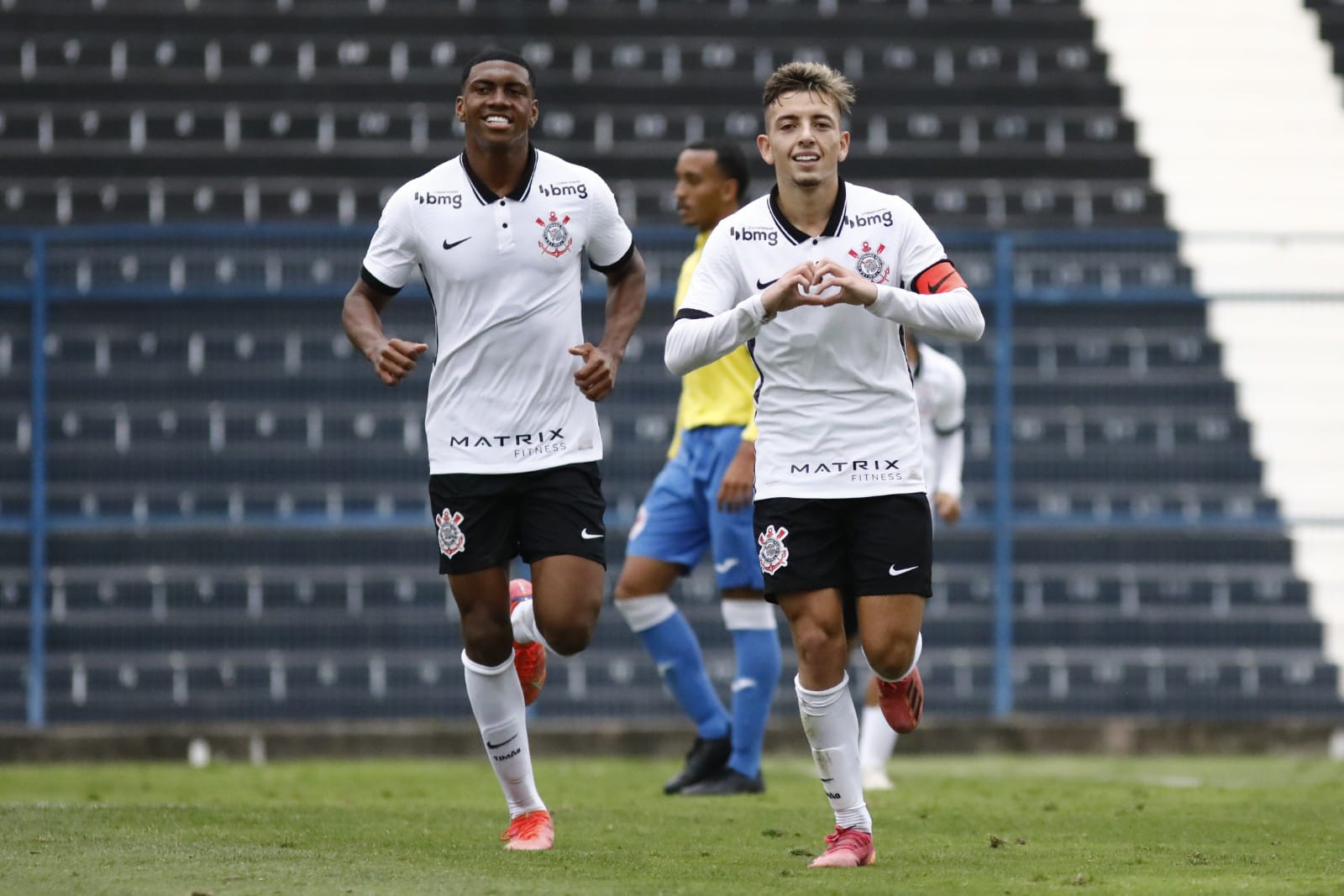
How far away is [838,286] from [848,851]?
1.45 metres

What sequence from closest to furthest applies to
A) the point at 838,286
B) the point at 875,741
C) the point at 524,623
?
the point at 838,286, the point at 524,623, the point at 875,741

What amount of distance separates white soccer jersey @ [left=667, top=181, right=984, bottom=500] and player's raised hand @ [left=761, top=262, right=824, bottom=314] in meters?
0.24

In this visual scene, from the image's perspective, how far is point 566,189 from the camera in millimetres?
5926

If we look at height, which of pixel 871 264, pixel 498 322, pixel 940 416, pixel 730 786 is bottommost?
pixel 730 786

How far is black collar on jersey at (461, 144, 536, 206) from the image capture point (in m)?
5.83

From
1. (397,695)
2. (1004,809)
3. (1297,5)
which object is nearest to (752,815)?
(1004,809)

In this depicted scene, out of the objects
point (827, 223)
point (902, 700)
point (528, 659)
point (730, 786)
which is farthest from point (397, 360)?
point (730, 786)

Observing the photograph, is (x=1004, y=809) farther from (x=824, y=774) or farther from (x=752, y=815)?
(x=824, y=774)

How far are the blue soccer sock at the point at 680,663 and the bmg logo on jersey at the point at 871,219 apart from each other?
9.32 ft

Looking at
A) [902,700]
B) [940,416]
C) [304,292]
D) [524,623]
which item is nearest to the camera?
[902,700]

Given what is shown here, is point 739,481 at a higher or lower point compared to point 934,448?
lower

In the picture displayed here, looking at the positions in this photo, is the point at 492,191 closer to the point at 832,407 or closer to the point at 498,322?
the point at 498,322

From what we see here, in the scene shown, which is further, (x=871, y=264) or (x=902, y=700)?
(x=902, y=700)

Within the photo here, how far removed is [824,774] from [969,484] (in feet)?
19.7
